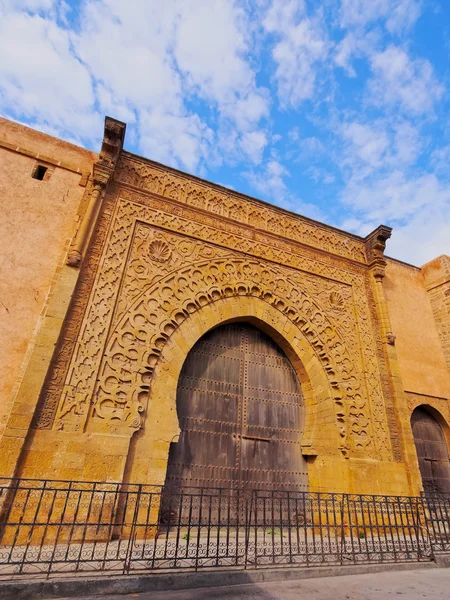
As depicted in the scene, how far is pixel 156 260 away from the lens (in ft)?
19.0

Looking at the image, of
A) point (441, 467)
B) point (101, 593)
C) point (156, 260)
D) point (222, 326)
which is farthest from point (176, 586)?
point (441, 467)

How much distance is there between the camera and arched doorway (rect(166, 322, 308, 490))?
17.4 ft

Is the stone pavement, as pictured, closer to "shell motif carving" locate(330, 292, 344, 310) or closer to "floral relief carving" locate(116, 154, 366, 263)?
"shell motif carving" locate(330, 292, 344, 310)

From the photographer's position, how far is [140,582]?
2.83 meters

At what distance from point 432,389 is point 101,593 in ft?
24.7

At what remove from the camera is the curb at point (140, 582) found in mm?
2592

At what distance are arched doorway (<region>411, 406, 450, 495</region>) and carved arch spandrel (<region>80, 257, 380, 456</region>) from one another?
6.47 feet

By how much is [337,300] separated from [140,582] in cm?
583

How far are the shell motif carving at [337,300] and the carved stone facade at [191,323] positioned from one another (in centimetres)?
5

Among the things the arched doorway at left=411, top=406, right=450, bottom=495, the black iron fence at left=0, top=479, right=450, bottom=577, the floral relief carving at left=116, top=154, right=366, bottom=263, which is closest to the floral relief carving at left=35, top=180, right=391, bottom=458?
the floral relief carving at left=116, top=154, right=366, bottom=263

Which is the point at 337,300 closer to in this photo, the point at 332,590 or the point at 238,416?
the point at 238,416

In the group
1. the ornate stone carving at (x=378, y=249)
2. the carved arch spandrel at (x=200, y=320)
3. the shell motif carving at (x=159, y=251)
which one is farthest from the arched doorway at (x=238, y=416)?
the ornate stone carving at (x=378, y=249)

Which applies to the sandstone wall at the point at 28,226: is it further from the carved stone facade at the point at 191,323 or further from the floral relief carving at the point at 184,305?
the floral relief carving at the point at 184,305

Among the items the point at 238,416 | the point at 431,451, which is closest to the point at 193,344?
the point at 238,416
